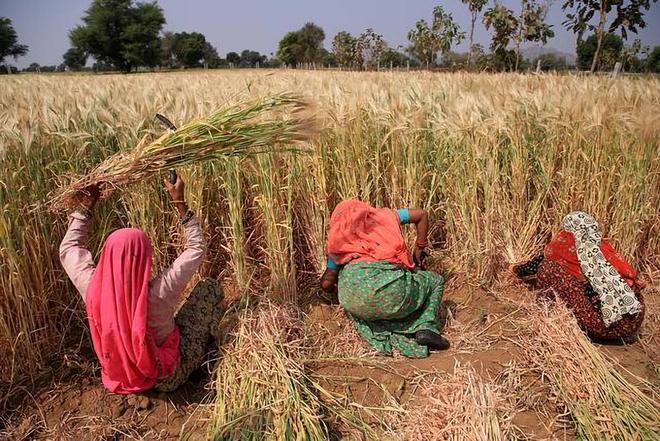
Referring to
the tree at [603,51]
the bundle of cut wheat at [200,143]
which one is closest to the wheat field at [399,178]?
the bundle of cut wheat at [200,143]

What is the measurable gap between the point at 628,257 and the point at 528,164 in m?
0.91

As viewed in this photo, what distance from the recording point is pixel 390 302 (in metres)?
2.51

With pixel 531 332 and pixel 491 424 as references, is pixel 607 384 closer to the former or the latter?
pixel 531 332

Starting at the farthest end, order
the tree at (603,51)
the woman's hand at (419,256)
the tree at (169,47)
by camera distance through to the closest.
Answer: the tree at (169,47) → the tree at (603,51) → the woman's hand at (419,256)

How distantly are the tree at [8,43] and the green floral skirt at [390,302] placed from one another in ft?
192

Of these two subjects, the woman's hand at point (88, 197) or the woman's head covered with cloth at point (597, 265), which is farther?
the woman's head covered with cloth at point (597, 265)

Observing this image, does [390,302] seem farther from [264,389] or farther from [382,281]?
[264,389]

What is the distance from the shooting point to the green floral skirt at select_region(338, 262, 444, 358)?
251 cm

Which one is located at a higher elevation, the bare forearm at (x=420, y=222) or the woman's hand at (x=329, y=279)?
the bare forearm at (x=420, y=222)

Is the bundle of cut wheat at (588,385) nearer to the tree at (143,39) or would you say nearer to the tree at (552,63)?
the tree at (552,63)

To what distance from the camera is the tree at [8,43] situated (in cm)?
4841

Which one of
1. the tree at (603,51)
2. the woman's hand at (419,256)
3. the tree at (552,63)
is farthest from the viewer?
the tree at (603,51)

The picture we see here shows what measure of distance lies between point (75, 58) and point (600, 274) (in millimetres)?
65980

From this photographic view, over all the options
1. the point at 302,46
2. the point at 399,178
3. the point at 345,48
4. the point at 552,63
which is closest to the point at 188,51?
the point at 302,46
